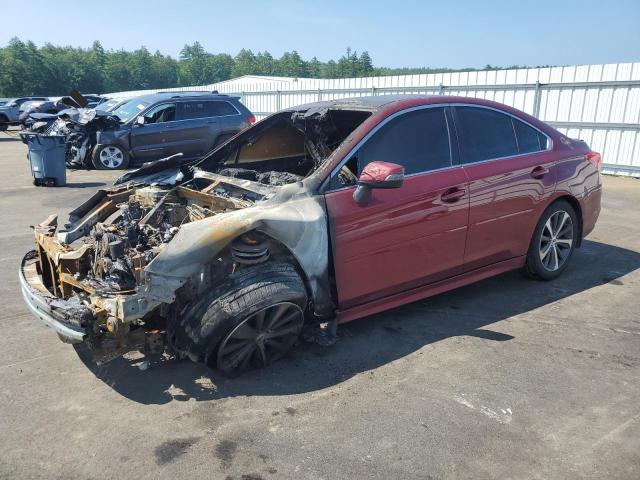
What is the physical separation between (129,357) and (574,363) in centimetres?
315

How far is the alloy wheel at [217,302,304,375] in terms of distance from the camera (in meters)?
3.30

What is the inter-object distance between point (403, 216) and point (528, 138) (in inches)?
70.3

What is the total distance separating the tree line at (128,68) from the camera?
75.4 meters

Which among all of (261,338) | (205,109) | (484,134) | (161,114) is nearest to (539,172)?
(484,134)

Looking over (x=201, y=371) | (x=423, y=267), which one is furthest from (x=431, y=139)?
(x=201, y=371)

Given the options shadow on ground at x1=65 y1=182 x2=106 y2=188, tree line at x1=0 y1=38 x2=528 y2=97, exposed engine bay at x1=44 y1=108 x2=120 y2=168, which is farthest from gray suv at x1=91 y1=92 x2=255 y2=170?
tree line at x1=0 y1=38 x2=528 y2=97

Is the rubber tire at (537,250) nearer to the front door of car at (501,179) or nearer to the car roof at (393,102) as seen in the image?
the front door of car at (501,179)

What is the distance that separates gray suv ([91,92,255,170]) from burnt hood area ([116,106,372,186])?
7979mm

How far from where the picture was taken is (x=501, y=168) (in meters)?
4.39

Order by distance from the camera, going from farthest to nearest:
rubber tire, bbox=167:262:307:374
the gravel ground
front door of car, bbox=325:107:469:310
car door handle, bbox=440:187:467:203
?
1. car door handle, bbox=440:187:467:203
2. front door of car, bbox=325:107:469:310
3. rubber tire, bbox=167:262:307:374
4. the gravel ground

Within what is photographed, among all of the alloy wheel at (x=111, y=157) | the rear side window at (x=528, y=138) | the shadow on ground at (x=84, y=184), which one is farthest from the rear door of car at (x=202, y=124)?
the rear side window at (x=528, y=138)

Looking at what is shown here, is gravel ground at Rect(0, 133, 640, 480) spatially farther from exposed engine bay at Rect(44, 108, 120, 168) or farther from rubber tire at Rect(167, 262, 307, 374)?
exposed engine bay at Rect(44, 108, 120, 168)

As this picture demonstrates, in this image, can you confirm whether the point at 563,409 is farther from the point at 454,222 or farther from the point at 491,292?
the point at 491,292

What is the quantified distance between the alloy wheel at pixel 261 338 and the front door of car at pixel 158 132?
1007cm
